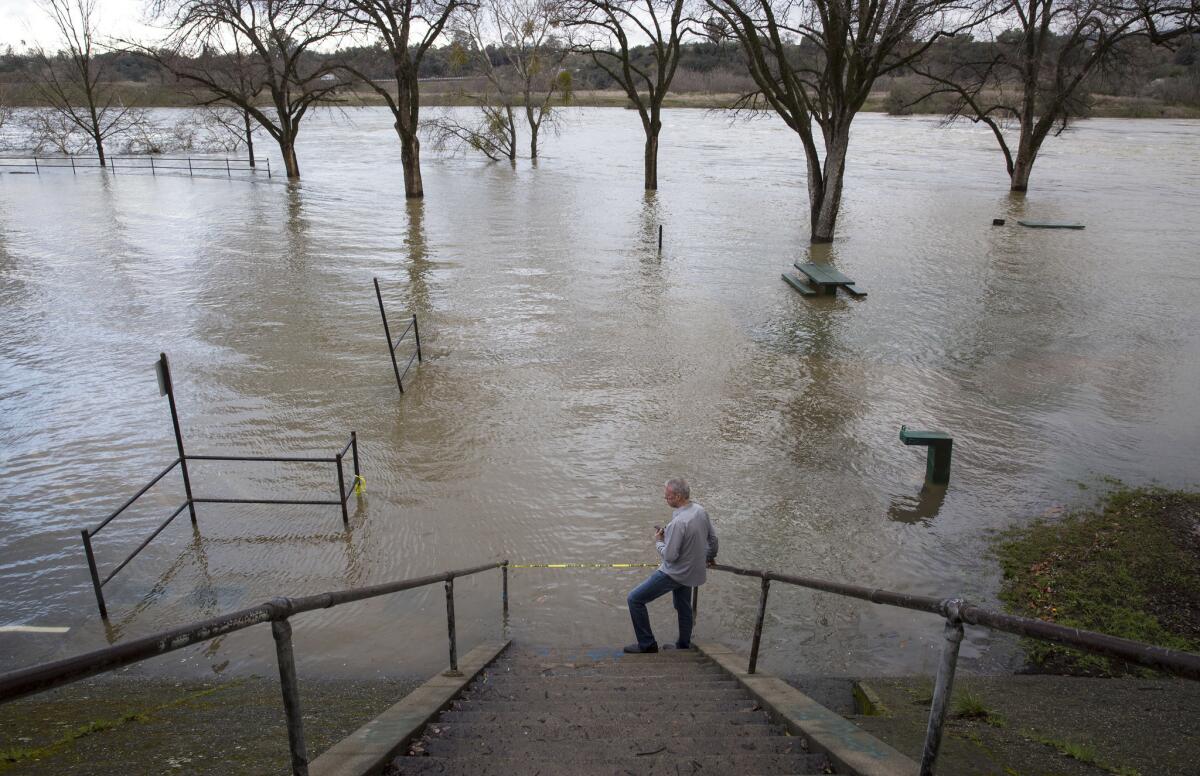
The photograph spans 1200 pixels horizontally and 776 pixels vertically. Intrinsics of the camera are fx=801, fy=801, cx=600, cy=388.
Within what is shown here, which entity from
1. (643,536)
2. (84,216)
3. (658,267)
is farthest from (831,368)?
(84,216)

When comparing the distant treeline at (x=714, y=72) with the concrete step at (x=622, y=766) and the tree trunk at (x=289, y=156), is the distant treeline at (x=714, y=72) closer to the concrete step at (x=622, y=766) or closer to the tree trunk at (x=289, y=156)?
the tree trunk at (x=289, y=156)

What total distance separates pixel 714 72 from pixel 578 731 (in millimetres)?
109015

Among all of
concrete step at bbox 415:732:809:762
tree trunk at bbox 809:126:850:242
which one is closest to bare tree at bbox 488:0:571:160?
tree trunk at bbox 809:126:850:242

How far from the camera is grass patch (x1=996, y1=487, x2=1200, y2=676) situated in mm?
6297

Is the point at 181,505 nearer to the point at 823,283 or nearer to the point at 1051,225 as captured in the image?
the point at 823,283

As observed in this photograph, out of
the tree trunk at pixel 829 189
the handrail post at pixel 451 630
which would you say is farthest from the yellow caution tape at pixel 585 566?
the tree trunk at pixel 829 189

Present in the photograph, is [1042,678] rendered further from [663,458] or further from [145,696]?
[145,696]

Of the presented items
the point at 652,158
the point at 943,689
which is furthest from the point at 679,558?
the point at 652,158

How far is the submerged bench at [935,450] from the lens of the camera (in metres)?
9.17

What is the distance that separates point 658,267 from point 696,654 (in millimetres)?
15616

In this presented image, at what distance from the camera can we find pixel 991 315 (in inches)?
659

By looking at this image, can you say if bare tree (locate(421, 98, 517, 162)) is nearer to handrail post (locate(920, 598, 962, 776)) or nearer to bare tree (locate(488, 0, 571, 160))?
bare tree (locate(488, 0, 571, 160))

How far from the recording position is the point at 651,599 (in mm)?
6070

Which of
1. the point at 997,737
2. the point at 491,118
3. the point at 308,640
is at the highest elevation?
the point at 491,118
